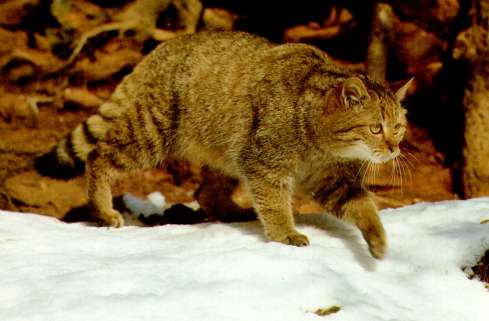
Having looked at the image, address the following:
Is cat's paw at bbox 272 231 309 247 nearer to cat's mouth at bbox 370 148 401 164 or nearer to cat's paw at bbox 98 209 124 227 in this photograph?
cat's mouth at bbox 370 148 401 164

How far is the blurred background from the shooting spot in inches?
263

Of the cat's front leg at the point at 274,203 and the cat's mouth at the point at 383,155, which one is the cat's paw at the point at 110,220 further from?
the cat's mouth at the point at 383,155

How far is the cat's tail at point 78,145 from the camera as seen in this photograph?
5.49 m

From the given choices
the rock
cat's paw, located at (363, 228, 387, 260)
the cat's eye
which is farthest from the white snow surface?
the rock

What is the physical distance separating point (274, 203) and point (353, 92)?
903 millimetres

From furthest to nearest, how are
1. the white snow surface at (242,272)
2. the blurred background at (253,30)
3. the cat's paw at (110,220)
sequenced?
the blurred background at (253,30) → the cat's paw at (110,220) → the white snow surface at (242,272)

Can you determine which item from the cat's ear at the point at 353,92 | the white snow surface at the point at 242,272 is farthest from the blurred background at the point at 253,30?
the cat's ear at the point at 353,92

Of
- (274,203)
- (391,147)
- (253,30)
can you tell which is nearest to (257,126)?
(274,203)

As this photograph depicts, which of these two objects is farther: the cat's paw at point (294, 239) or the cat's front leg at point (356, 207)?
the cat's paw at point (294, 239)

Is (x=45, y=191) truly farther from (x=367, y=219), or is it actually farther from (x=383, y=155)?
(x=383, y=155)

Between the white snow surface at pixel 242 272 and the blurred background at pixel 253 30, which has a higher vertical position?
the blurred background at pixel 253 30

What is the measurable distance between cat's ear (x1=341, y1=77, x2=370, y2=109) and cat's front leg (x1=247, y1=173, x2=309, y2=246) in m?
0.66

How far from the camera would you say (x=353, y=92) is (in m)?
4.35

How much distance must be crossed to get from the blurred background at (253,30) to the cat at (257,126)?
1359 millimetres
